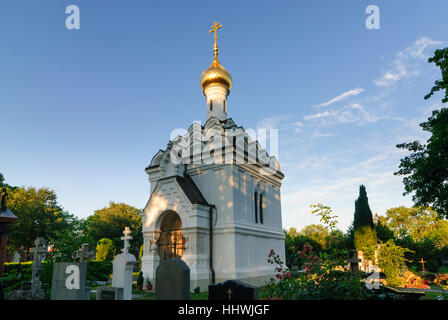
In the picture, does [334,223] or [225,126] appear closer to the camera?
[334,223]

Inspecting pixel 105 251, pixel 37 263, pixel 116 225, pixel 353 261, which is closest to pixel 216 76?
pixel 353 261

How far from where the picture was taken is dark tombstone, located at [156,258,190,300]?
6.78 meters

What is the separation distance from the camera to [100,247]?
25.5 m

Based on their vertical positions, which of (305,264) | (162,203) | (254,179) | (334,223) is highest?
(254,179)

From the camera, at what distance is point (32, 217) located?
27.4m

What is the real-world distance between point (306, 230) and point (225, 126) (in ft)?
205

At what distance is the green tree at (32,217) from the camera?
88.5 feet

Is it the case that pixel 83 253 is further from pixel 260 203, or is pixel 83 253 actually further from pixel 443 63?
pixel 443 63

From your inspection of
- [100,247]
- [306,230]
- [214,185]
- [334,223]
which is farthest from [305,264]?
[306,230]

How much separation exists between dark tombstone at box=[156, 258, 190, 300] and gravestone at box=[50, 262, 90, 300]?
3099 millimetres

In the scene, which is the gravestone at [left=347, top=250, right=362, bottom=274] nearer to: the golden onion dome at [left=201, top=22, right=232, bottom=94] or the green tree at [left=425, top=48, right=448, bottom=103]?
the green tree at [left=425, top=48, right=448, bottom=103]
